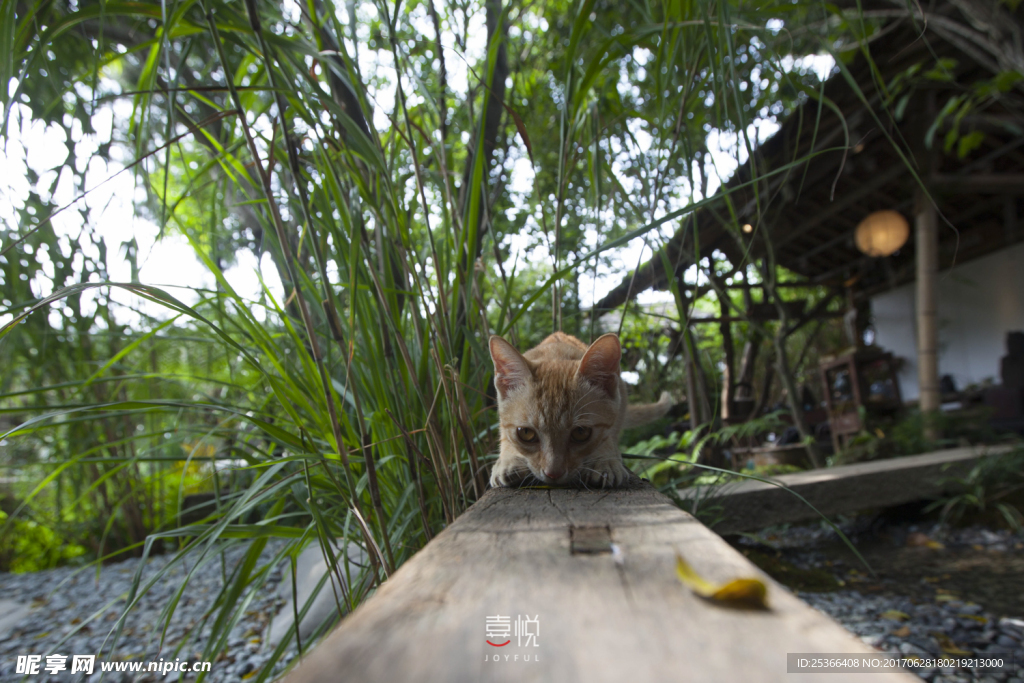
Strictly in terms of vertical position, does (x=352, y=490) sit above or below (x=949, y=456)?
above

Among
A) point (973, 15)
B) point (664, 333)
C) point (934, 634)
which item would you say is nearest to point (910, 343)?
point (973, 15)

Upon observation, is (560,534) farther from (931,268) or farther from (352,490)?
(931,268)

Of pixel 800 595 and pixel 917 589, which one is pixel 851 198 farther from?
pixel 800 595

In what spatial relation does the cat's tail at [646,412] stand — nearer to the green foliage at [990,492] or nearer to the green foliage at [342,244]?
the green foliage at [342,244]

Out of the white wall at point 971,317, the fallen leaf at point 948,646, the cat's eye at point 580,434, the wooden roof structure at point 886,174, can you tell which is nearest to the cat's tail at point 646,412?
the wooden roof structure at point 886,174

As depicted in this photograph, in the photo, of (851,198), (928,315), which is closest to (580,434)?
(928,315)

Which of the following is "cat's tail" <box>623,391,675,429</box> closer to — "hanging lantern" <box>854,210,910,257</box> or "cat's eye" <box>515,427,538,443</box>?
"cat's eye" <box>515,427,538,443</box>

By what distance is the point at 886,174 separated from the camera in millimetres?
5812

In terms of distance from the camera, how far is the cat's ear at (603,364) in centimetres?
149

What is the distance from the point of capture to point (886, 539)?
4039mm

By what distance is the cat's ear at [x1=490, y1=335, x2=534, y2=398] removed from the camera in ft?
4.54

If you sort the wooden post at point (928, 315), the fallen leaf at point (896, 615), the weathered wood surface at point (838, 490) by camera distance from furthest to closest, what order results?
1. the wooden post at point (928, 315)
2. the weathered wood surface at point (838, 490)
3. the fallen leaf at point (896, 615)

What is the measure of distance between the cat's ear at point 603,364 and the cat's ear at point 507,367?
0.18 meters

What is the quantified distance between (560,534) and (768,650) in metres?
0.33
